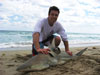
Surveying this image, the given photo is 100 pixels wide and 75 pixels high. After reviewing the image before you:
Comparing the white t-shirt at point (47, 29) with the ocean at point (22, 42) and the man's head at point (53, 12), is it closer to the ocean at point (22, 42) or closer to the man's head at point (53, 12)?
the man's head at point (53, 12)

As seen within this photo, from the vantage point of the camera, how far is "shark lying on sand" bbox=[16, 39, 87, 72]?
8.11 ft

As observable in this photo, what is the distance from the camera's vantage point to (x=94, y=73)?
2.47 m

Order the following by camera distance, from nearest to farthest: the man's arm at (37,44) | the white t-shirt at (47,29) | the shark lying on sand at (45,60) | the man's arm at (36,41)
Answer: the shark lying on sand at (45,60)
the man's arm at (37,44)
the man's arm at (36,41)
the white t-shirt at (47,29)

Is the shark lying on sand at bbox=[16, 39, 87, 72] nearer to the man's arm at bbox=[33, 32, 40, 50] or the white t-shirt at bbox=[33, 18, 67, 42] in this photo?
the man's arm at bbox=[33, 32, 40, 50]

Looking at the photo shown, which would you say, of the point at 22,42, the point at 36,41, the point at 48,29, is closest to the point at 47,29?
the point at 48,29

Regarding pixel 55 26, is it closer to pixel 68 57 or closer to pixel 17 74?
pixel 68 57

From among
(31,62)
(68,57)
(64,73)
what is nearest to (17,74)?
(31,62)

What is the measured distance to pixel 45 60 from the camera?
2797 millimetres

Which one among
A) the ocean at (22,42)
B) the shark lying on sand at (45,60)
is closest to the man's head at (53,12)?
the shark lying on sand at (45,60)

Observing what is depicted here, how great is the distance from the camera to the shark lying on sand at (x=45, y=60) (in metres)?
→ 2.47

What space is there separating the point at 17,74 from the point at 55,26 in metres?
1.70

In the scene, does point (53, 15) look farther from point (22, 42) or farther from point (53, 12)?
point (22, 42)

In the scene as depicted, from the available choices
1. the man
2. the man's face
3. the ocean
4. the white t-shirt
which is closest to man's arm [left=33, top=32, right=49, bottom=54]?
the man

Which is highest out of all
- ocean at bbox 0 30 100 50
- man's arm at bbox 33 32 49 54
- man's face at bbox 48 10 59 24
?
man's face at bbox 48 10 59 24
